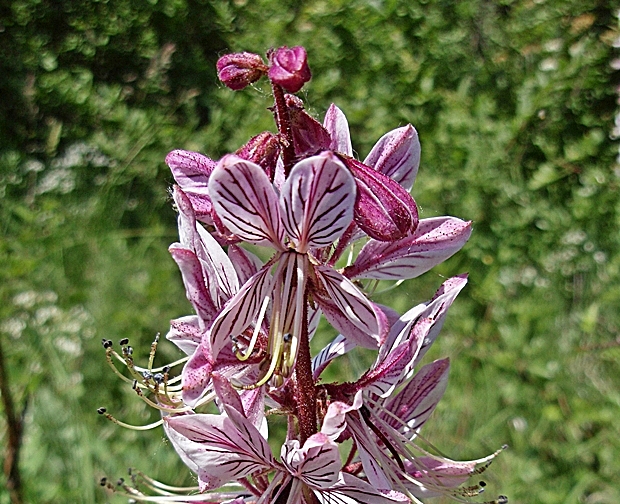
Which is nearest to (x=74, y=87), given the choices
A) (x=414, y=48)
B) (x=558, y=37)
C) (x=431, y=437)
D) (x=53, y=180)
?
(x=53, y=180)

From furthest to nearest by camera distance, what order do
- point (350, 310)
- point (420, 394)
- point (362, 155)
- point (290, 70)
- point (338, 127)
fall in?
1. point (362, 155)
2. point (420, 394)
3. point (338, 127)
4. point (350, 310)
5. point (290, 70)

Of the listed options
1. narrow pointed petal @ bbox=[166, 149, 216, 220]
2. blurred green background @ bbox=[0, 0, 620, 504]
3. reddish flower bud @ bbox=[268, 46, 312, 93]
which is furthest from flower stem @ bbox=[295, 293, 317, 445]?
blurred green background @ bbox=[0, 0, 620, 504]

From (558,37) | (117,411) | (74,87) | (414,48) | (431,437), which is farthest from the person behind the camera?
(74,87)

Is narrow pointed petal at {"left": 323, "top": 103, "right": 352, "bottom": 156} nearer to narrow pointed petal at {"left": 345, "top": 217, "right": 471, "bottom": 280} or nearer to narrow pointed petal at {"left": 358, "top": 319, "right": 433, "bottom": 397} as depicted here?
narrow pointed petal at {"left": 345, "top": 217, "right": 471, "bottom": 280}

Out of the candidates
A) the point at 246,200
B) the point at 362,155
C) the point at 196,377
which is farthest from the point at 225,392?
the point at 362,155

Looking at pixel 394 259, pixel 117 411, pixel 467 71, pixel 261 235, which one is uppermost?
pixel 261 235

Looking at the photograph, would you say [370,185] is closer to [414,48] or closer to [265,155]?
[265,155]

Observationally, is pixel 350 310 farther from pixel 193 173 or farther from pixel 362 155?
pixel 362 155
